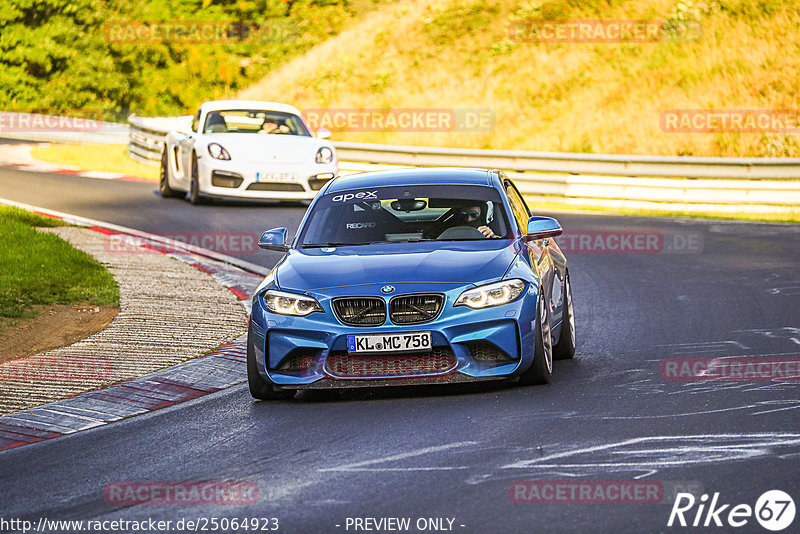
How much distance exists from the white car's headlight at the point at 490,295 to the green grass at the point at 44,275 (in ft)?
16.0

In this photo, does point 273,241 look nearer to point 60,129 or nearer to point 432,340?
point 432,340

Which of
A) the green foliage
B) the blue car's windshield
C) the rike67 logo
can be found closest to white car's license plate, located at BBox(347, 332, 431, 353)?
the blue car's windshield

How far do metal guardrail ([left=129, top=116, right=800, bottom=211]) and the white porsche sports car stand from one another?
1.50m

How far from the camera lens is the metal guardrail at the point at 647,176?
22.1m

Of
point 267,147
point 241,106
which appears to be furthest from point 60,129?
point 267,147

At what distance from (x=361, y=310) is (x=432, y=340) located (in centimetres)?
47

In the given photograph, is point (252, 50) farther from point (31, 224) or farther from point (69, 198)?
point (31, 224)

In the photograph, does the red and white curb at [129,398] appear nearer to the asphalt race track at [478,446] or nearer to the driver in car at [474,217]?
the asphalt race track at [478,446]

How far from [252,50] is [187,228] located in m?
35.2

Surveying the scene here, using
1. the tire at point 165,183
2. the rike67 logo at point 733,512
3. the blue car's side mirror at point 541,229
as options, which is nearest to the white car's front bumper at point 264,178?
the tire at point 165,183

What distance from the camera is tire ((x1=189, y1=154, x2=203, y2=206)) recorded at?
21250 millimetres

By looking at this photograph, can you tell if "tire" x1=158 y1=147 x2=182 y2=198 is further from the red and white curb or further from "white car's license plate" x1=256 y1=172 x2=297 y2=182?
the red and white curb

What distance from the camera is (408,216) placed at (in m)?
9.86

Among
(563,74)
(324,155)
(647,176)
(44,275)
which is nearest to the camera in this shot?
(44,275)
